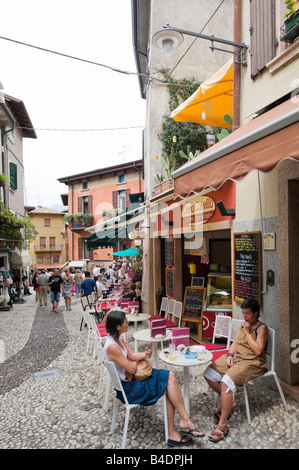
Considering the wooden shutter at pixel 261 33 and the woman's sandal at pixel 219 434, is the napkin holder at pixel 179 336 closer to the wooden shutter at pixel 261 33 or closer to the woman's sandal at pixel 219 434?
the woman's sandal at pixel 219 434

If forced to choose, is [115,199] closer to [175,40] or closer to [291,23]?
[175,40]

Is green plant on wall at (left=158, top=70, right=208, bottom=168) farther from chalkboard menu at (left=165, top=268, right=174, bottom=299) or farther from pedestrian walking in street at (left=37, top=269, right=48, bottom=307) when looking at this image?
pedestrian walking in street at (left=37, top=269, right=48, bottom=307)

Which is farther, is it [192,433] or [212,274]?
[212,274]

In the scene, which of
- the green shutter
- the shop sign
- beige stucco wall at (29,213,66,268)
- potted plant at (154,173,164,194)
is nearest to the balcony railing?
the green shutter

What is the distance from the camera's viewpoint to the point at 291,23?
3.93m

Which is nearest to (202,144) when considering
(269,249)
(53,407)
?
(269,249)

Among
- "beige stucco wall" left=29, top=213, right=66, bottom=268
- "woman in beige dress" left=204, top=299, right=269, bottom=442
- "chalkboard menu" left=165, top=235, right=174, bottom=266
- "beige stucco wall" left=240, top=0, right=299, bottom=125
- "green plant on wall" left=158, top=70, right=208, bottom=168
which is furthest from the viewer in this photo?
"beige stucco wall" left=29, top=213, right=66, bottom=268

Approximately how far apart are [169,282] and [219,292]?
1.71 m

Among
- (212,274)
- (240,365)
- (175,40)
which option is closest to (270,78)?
(175,40)

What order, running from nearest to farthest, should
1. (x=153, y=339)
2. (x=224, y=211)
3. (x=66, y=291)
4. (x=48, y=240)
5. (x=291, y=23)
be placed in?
(x=291, y=23) → (x=153, y=339) → (x=224, y=211) → (x=66, y=291) → (x=48, y=240)

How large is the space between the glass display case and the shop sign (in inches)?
54.4

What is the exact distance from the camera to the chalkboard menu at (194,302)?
6570mm

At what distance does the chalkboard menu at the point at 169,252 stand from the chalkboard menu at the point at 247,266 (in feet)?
9.69

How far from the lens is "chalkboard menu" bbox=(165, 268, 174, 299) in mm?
7617
